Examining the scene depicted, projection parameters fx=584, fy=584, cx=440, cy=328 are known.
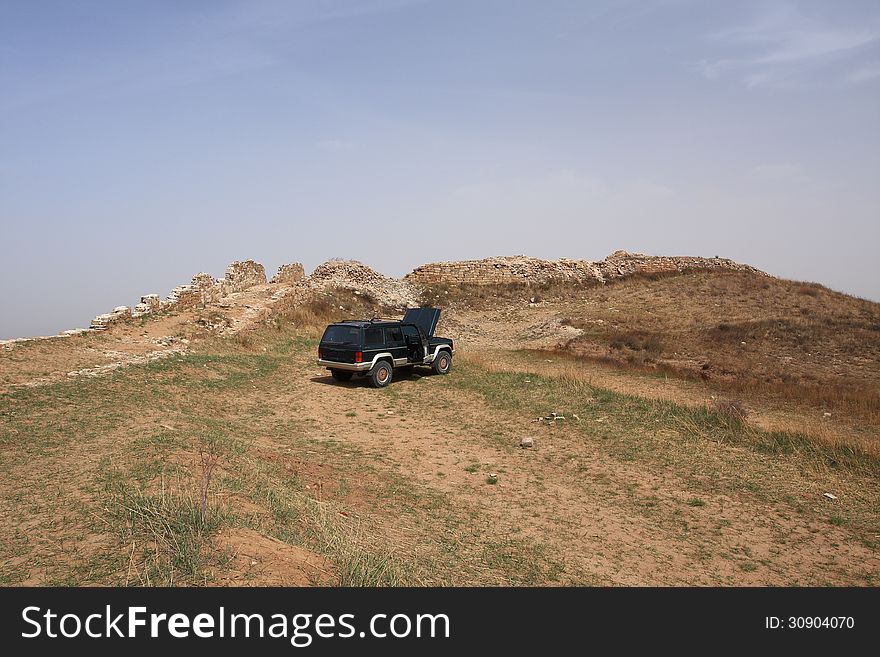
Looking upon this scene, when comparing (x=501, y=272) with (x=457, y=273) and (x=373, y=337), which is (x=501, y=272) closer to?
(x=457, y=273)

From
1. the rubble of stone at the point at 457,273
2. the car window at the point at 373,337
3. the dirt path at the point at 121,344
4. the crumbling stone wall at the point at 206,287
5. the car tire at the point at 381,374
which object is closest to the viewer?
the dirt path at the point at 121,344

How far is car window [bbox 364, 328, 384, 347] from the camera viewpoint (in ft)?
53.5

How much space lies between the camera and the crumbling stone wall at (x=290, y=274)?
3388cm

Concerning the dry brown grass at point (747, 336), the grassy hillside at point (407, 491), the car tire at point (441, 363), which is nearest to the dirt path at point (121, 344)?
the grassy hillside at point (407, 491)

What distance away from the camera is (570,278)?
131ft

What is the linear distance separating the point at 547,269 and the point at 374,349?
86.6ft

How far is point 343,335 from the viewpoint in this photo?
650 inches

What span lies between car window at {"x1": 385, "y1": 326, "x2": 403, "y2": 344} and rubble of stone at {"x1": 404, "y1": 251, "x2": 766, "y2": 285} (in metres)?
22.1

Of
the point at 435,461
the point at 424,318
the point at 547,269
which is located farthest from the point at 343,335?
the point at 547,269

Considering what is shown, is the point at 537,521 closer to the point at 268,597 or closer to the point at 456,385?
the point at 268,597

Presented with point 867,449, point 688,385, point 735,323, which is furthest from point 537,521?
point 735,323

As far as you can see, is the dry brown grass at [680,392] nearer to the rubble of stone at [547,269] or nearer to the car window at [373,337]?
the car window at [373,337]

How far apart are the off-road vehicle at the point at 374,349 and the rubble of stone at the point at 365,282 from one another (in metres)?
16.5

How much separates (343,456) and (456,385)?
6937 mm
